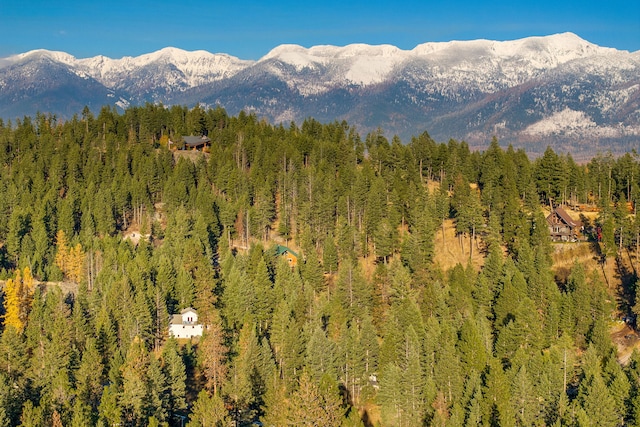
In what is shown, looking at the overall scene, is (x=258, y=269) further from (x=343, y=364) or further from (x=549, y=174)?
(x=549, y=174)

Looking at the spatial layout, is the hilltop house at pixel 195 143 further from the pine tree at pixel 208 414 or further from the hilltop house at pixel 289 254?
the pine tree at pixel 208 414

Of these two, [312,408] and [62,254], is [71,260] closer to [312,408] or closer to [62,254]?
[62,254]

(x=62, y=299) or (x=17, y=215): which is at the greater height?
(x=17, y=215)

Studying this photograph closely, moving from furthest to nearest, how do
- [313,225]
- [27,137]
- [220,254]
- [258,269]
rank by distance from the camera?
[27,137]
[313,225]
[220,254]
[258,269]

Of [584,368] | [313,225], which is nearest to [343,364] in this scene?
[584,368]

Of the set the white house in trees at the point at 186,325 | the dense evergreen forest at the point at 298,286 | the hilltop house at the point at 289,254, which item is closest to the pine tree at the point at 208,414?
the dense evergreen forest at the point at 298,286
